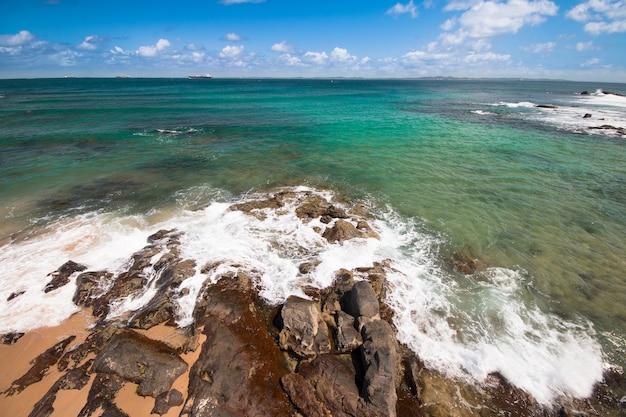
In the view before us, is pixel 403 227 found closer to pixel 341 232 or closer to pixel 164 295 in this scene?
pixel 341 232

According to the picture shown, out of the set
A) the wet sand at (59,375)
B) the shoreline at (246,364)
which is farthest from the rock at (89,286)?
the wet sand at (59,375)

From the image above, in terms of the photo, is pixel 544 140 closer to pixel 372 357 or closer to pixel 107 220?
pixel 372 357

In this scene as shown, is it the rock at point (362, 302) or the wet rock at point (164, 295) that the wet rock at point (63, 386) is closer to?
the wet rock at point (164, 295)

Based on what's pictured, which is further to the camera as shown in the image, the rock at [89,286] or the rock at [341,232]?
the rock at [341,232]

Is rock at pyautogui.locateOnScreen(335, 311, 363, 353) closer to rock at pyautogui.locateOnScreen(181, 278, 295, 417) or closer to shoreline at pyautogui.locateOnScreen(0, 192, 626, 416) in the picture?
shoreline at pyautogui.locateOnScreen(0, 192, 626, 416)

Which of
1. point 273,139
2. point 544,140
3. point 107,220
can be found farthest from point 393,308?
point 544,140

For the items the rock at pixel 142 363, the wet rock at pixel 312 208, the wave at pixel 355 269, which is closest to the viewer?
the rock at pixel 142 363
